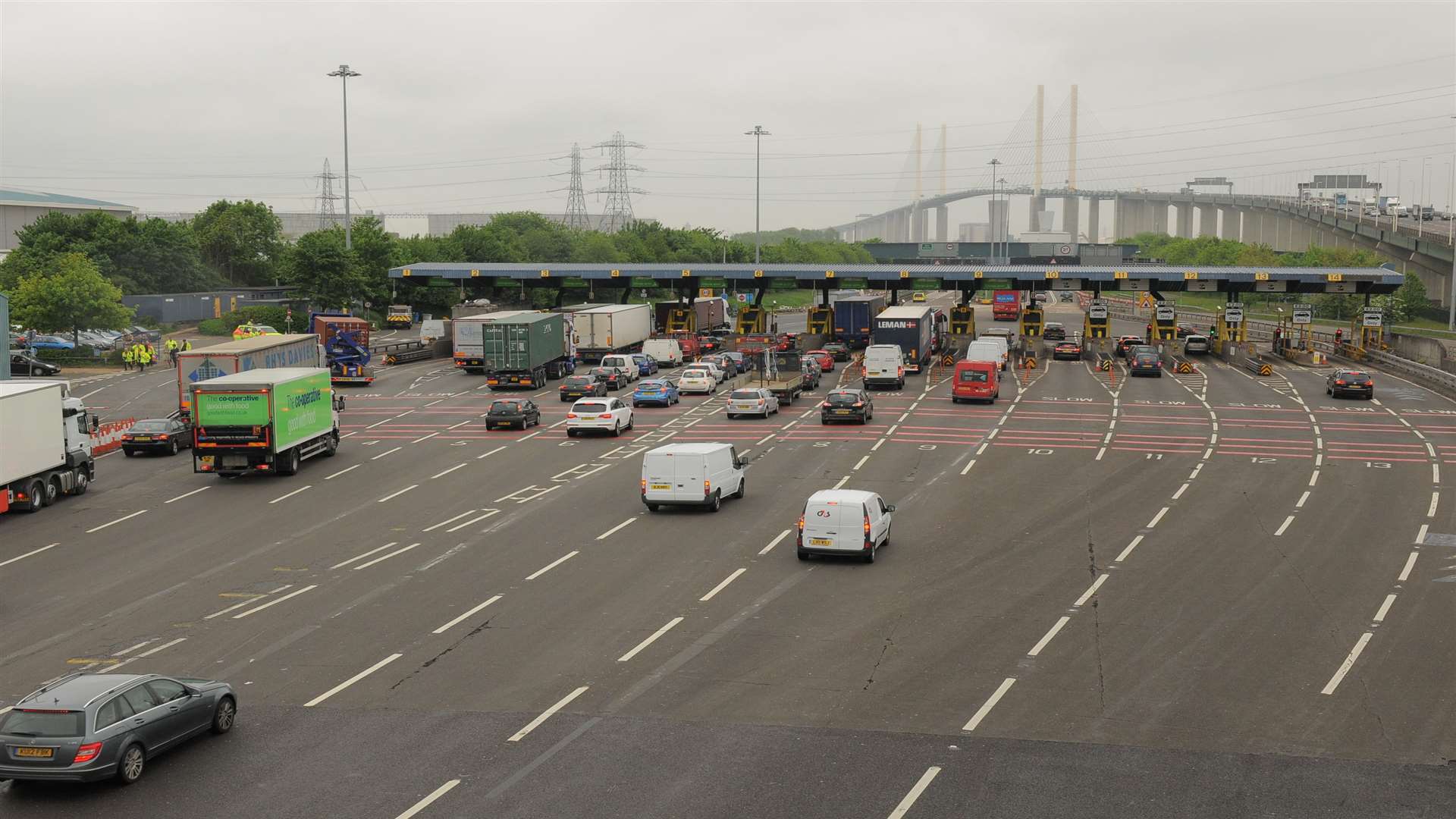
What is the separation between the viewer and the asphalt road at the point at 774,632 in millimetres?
17312

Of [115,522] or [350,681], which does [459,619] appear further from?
[115,522]

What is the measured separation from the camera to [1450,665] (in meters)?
22.6

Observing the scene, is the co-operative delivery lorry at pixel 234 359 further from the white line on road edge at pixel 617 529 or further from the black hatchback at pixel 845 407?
the black hatchback at pixel 845 407

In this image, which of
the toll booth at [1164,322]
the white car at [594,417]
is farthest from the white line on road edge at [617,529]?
the toll booth at [1164,322]

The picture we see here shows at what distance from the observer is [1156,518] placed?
1387 inches

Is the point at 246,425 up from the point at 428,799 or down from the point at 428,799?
up

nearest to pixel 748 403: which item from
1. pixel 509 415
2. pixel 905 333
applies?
pixel 509 415

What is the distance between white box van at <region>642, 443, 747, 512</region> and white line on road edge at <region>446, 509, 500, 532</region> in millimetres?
4114

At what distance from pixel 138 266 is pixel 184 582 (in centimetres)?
10406

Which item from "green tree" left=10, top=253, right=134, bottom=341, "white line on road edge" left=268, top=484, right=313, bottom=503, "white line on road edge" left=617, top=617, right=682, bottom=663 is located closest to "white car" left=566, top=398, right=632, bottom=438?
"white line on road edge" left=268, top=484, right=313, bottom=503

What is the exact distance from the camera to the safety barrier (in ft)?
160

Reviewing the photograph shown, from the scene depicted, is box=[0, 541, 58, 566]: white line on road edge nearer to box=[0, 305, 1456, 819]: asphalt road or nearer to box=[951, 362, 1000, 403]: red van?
box=[0, 305, 1456, 819]: asphalt road

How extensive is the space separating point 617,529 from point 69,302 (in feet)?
213

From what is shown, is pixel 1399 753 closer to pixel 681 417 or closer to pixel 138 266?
pixel 681 417
